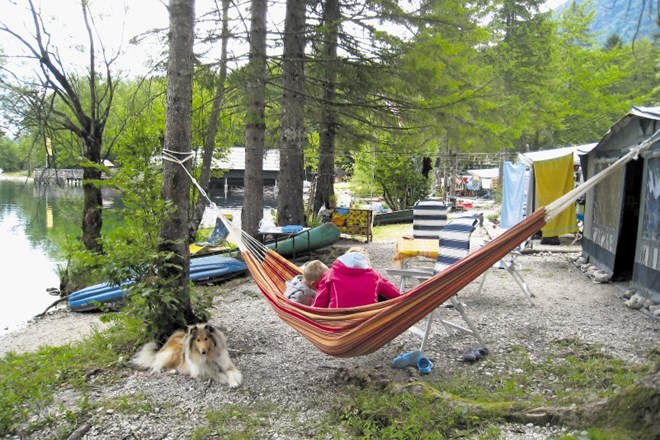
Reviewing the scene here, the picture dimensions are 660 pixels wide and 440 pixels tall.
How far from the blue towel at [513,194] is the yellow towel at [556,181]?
2.70 feet

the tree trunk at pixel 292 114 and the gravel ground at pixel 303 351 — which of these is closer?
the gravel ground at pixel 303 351

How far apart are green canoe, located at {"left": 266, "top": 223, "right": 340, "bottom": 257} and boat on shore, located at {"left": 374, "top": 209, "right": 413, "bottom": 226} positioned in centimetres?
610

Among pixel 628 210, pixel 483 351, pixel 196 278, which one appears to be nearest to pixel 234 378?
pixel 483 351

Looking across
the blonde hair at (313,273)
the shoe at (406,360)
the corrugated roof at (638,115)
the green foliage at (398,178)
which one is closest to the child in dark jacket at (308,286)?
→ the blonde hair at (313,273)

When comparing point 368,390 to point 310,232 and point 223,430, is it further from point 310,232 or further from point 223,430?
point 310,232

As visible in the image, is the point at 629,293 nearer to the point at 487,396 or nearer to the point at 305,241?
the point at 487,396

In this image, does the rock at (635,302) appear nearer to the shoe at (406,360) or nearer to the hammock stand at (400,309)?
the hammock stand at (400,309)

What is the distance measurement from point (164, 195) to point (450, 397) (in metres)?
2.46

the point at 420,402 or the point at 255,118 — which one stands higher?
the point at 255,118

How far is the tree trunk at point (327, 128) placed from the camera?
26.5 feet

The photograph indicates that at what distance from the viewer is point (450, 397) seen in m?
2.49

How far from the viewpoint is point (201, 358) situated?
305 cm

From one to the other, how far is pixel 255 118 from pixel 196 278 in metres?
2.27

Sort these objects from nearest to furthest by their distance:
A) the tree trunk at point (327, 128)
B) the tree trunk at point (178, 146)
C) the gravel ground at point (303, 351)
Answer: the gravel ground at point (303, 351)
the tree trunk at point (178, 146)
the tree trunk at point (327, 128)
